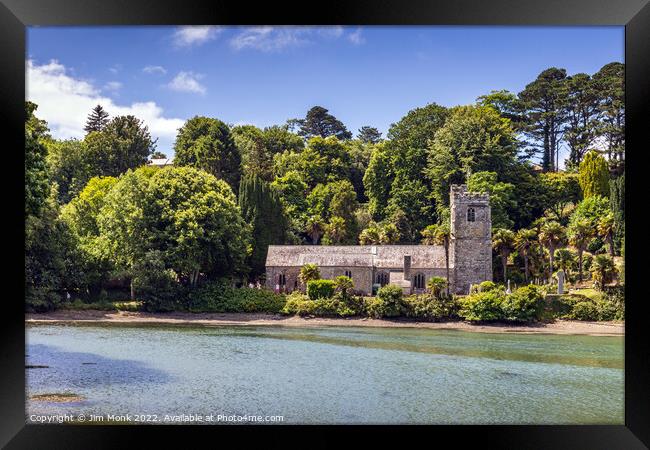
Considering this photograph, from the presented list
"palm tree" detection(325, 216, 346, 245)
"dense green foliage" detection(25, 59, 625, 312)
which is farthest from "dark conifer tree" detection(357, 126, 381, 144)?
"palm tree" detection(325, 216, 346, 245)

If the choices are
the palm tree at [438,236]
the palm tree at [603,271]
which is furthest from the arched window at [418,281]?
the palm tree at [603,271]

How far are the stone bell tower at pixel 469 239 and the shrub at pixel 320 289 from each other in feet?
15.5

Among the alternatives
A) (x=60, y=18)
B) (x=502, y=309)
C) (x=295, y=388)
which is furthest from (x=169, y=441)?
(x=502, y=309)

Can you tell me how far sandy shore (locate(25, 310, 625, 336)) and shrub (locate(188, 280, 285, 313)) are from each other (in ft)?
0.93

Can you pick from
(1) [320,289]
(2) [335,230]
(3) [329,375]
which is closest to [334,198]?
(2) [335,230]

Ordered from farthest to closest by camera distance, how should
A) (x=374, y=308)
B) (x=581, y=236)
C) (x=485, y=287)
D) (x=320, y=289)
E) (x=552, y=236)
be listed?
(x=552, y=236) < (x=581, y=236) < (x=485, y=287) < (x=320, y=289) < (x=374, y=308)

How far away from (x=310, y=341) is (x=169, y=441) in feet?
28.4

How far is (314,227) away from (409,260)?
5.59m

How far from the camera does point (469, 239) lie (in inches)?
953

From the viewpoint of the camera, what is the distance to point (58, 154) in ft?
96.9

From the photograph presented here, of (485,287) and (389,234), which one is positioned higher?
(389,234)

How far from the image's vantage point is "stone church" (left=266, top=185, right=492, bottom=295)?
23375 mm

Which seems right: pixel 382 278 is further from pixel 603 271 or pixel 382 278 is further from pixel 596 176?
pixel 596 176

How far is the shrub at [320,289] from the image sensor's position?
2141cm
